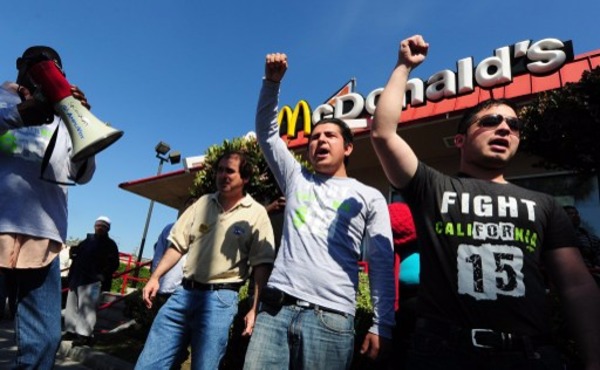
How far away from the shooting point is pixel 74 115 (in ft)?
6.56

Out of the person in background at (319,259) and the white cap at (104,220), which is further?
the white cap at (104,220)

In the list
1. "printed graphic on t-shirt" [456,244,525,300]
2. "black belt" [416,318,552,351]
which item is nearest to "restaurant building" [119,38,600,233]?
"printed graphic on t-shirt" [456,244,525,300]

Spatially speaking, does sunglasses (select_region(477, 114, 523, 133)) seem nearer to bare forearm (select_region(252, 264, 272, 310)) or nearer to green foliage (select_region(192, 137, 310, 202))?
bare forearm (select_region(252, 264, 272, 310))

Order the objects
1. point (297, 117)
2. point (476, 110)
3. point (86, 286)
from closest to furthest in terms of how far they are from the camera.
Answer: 1. point (476, 110)
2. point (86, 286)
3. point (297, 117)

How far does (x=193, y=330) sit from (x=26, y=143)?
1.45 metres

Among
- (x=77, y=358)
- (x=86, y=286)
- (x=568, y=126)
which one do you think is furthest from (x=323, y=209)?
(x=86, y=286)

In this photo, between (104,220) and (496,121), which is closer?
(496,121)

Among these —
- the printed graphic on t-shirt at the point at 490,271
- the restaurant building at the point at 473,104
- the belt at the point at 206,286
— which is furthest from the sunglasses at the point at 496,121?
the restaurant building at the point at 473,104

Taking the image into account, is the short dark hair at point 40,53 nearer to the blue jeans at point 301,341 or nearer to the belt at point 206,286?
the belt at point 206,286

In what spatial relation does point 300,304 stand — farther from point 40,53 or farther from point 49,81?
point 40,53

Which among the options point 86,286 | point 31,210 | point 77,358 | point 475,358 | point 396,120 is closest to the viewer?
point 475,358

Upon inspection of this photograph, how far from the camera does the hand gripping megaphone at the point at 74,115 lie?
6.45 feet

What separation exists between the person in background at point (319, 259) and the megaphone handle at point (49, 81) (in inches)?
40.9

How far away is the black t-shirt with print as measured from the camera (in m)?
1.53
